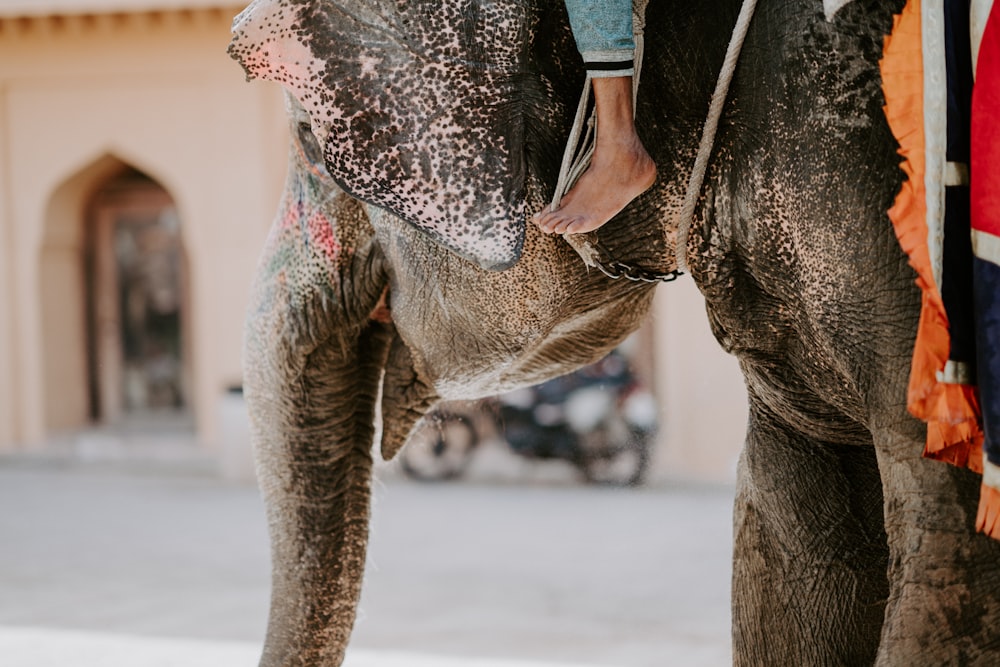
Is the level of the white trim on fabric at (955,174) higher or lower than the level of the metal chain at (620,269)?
higher

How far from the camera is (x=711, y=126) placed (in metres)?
0.97

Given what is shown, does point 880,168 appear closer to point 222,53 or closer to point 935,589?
point 935,589

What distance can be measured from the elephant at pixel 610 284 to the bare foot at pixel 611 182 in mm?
49

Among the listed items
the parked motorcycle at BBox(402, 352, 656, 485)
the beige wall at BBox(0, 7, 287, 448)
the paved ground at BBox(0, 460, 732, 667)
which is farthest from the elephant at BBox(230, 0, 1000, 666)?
the beige wall at BBox(0, 7, 287, 448)

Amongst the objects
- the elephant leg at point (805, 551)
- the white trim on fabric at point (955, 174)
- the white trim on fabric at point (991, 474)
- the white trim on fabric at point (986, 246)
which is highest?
the white trim on fabric at point (955, 174)

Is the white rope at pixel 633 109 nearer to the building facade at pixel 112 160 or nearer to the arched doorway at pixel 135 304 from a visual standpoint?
the building facade at pixel 112 160

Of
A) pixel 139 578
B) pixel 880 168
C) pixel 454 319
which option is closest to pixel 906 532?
pixel 880 168

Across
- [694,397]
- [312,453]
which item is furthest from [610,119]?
[694,397]

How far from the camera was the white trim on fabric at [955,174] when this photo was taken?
0.81 meters

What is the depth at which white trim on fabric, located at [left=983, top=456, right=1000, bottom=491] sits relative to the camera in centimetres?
79

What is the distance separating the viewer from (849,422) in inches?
47.4

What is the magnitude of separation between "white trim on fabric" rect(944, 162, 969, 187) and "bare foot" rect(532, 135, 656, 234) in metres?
0.25

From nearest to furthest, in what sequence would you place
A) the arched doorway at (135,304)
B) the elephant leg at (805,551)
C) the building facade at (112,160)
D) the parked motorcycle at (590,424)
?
the elephant leg at (805,551)
the parked motorcycle at (590,424)
the building facade at (112,160)
the arched doorway at (135,304)

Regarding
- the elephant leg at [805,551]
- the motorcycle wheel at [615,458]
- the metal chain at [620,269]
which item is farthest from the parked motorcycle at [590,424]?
the metal chain at [620,269]
